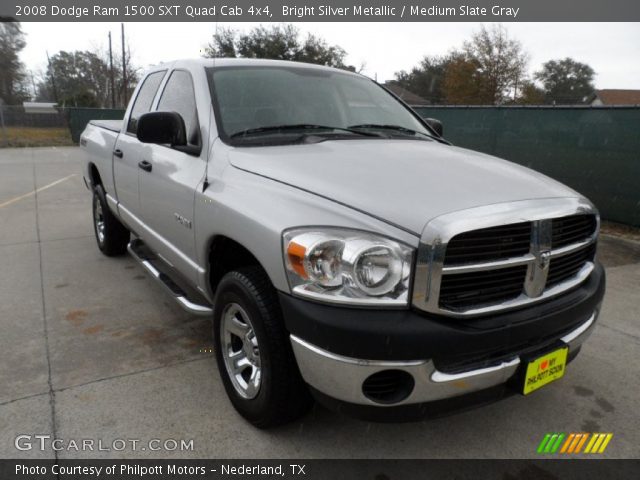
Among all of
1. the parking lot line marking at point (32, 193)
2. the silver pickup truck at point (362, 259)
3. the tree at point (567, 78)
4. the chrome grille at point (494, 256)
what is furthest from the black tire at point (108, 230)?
the tree at point (567, 78)

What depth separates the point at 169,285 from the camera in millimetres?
3277

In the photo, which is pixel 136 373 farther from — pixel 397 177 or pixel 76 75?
pixel 76 75

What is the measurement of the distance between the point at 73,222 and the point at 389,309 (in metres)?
6.41

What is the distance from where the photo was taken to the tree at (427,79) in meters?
59.4

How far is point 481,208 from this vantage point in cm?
196

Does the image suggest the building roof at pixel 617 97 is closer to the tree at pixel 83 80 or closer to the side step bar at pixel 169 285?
the tree at pixel 83 80

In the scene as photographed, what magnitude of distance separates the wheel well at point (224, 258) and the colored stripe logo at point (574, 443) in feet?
5.60

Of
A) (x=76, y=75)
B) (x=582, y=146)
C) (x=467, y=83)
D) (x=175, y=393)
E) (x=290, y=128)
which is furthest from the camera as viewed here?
(x=76, y=75)

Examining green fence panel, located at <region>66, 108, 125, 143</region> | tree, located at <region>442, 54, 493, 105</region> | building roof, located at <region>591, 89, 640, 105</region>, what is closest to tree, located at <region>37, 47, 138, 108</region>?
green fence panel, located at <region>66, 108, 125, 143</region>

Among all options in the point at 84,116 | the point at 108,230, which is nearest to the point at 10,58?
the point at 84,116

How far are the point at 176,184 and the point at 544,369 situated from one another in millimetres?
2186

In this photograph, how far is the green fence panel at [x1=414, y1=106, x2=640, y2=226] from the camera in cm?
705

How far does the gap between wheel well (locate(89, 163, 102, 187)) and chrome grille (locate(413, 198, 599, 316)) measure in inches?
176

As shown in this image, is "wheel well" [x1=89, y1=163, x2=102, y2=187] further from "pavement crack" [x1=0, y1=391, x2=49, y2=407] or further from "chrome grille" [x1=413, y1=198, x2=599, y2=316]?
"chrome grille" [x1=413, y1=198, x2=599, y2=316]
